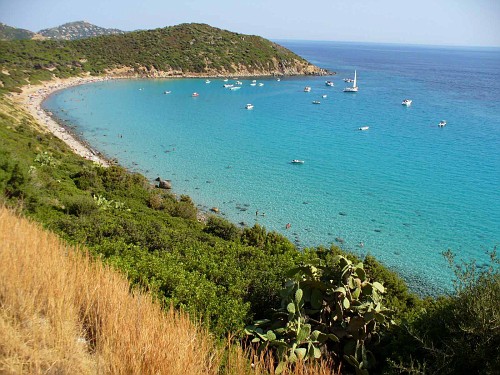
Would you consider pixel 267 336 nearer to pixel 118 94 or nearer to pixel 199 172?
pixel 199 172

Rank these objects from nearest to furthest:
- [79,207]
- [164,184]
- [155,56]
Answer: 1. [79,207]
2. [164,184]
3. [155,56]

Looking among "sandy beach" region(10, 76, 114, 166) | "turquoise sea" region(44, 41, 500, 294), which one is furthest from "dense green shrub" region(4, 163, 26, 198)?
"sandy beach" region(10, 76, 114, 166)

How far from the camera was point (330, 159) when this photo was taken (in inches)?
1544

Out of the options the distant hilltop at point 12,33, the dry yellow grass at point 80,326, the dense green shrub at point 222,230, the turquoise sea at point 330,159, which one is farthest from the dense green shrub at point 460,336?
the distant hilltop at point 12,33

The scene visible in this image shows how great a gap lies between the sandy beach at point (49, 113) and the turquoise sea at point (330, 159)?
5.98ft

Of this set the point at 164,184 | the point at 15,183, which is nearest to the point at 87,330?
the point at 15,183

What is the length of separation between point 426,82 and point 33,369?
113 metres

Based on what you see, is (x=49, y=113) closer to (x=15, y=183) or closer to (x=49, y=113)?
(x=49, y=113)

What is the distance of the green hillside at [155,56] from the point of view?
265ft

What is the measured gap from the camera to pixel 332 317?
5664 millimetres

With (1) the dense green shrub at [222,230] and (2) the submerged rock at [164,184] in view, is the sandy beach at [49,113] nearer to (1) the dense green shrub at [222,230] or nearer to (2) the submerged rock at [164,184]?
(2) the submerged rock at [164,184]

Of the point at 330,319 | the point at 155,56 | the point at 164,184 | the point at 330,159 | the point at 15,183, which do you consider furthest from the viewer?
the point at 155,56

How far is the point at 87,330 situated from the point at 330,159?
120 feet

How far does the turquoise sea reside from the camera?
23.8 meters
